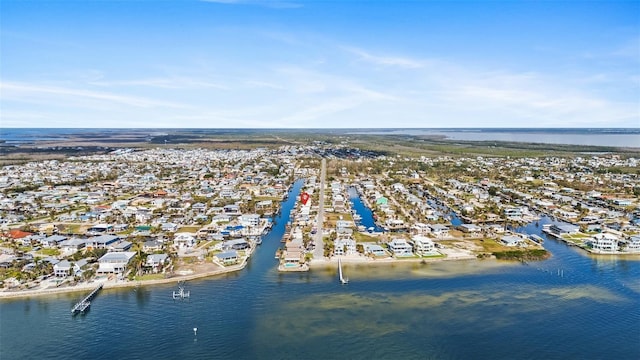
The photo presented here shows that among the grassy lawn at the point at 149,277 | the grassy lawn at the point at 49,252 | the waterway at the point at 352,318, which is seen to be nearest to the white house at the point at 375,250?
the waterway at the point at 352,318

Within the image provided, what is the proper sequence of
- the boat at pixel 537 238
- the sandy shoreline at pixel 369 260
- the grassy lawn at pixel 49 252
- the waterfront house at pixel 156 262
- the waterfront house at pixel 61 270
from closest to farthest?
1. the waterfront house at pixel 61 270
2. the waterfront house at pixel 156 262
3. the sandy shoreline at pixel 369 260
4. the grassy lawn at pixel 49 252
5. the boat at pixel 537 238

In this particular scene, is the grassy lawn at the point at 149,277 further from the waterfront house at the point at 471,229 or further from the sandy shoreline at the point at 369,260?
the waterfront house at the point at 471,229

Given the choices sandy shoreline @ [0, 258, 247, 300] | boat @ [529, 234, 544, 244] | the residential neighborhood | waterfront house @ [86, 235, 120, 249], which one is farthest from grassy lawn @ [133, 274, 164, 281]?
boat @ [529, 234, 544, 244]

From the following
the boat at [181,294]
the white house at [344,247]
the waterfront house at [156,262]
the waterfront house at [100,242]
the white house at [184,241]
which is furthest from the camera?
the white house at [184,241]

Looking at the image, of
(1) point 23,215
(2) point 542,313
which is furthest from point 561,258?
(1) point 23,215

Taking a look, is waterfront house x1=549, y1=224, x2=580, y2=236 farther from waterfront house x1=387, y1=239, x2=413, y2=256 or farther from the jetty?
the jetty

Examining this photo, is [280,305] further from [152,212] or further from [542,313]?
[152,212]

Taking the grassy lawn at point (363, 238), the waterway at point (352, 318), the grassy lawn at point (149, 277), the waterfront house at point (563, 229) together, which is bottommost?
the waterway at point (352, 318)
